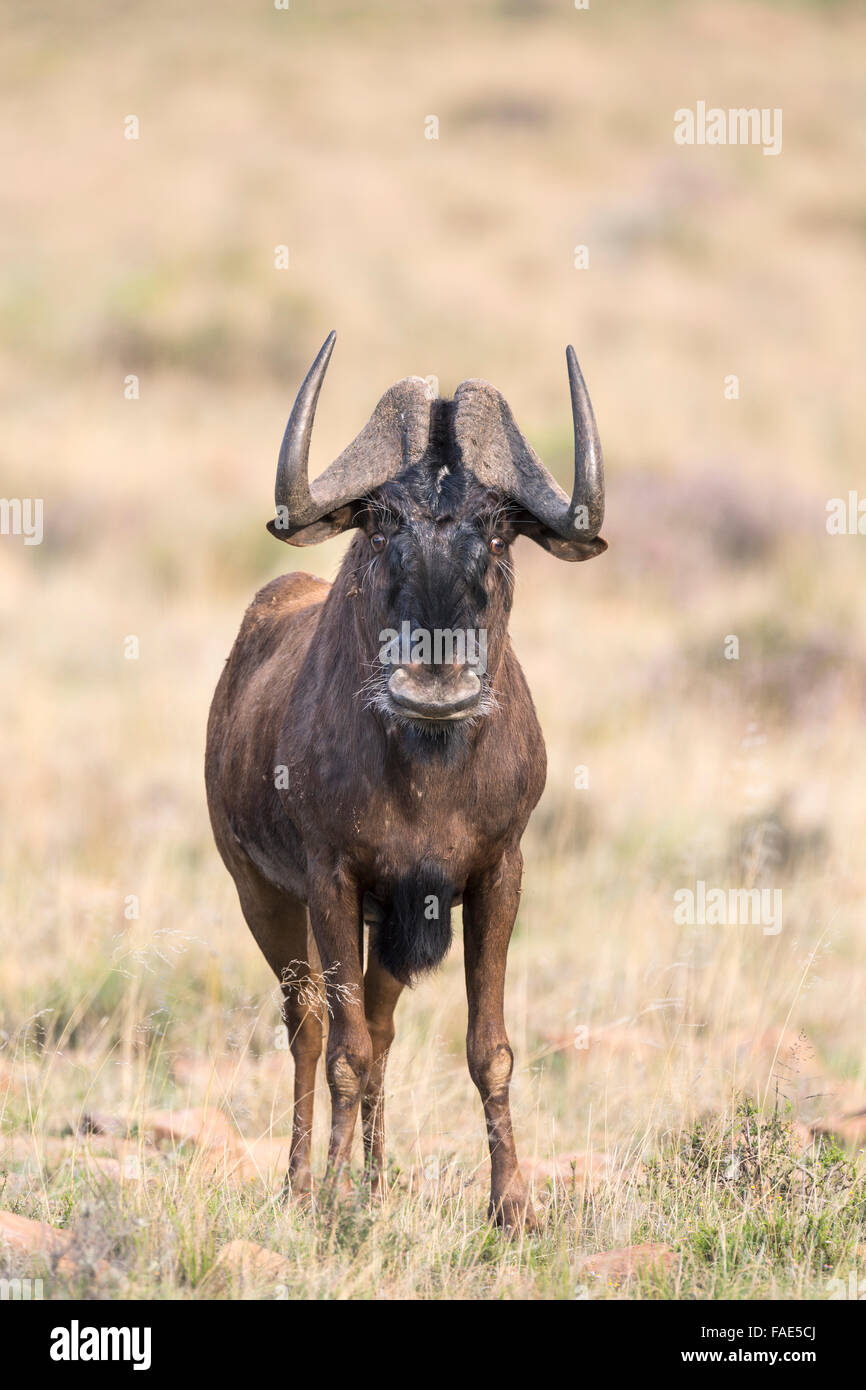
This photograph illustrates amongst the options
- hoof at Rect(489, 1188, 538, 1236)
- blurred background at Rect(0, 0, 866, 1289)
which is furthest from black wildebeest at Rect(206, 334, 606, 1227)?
blurred background at Rect(0, 0, 866, 1289)

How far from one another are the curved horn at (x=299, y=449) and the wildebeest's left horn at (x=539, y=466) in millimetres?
502

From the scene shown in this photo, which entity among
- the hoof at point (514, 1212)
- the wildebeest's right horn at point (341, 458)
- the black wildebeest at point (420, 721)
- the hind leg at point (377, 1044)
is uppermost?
the wildebeest's right horn at point (341, 458)

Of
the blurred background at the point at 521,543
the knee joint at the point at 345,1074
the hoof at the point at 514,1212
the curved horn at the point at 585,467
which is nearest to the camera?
the curved horn at the point at 585,467

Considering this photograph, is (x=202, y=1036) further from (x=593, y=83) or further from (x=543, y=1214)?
(x=593, y=83)

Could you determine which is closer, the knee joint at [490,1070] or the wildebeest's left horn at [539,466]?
the wildebeest's left horn at [539,466]

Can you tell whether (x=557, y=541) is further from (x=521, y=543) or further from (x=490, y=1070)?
(x=521, y=543)

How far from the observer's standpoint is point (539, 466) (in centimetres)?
554

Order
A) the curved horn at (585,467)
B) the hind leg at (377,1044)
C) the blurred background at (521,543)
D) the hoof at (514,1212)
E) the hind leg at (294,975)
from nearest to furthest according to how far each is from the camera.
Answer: the curved horn at (585,467) → the hoof at (514,1212) → the hind leg at (377,1044) → the hind leg at (294,975) → the blurred background at (521,543)

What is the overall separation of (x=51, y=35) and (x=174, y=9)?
18.4 ft

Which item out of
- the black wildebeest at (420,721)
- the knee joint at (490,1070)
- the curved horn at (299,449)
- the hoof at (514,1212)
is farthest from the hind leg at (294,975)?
the curved horn at (299,449)

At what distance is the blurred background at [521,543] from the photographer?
8.24m

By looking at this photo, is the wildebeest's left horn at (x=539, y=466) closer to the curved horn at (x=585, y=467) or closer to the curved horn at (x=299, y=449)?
the curved horn at (x=585, y=467)

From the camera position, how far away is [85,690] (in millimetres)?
15047
